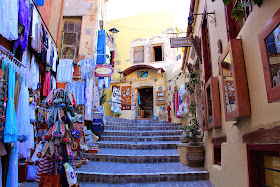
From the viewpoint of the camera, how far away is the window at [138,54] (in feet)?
51.2

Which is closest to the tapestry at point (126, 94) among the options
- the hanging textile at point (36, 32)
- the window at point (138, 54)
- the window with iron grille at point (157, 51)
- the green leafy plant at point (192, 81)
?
the window at point (138, 54)

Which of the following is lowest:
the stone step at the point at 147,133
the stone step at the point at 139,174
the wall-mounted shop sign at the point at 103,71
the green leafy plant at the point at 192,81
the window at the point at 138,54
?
the stone step at the point at 139,174

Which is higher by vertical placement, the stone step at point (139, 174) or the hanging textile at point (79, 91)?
the hanging textile at point (79, 91)

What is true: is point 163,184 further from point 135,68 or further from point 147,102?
point 147,102

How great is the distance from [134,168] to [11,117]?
2988mm

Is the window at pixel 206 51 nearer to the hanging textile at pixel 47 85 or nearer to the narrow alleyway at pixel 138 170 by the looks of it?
the narrow alleyway at pixel 138 170

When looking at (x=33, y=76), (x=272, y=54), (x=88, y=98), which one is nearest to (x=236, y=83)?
(x=272, y=54)

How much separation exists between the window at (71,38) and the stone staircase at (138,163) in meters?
4.01

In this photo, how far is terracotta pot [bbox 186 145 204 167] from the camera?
4.75 m

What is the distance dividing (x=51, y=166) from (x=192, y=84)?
3.97 m

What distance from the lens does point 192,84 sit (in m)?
5.50

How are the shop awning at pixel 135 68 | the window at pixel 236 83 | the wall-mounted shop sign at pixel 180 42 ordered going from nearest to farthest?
the window at pixel 236 83, the wall-mounted shop sign at pixel 180 42, the shop awning at pixel 135 68

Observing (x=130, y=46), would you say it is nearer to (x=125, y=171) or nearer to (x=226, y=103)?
(x=125, y=171)

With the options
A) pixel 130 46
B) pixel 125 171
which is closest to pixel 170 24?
pixel 130 46
